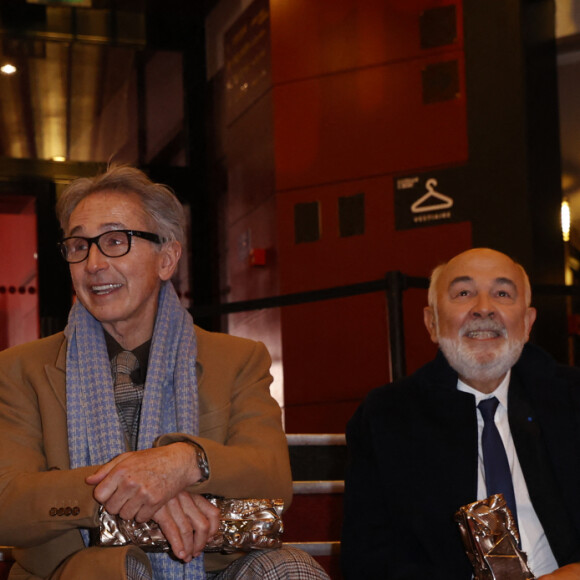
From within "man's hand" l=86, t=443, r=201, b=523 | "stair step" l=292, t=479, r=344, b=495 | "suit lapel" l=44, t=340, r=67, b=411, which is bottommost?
"stair step" l=292, t=479, r=344, b=495

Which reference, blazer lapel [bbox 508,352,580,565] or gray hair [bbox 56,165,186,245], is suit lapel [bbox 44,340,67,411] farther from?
blazer lapel [bbox 508,352,580,565]

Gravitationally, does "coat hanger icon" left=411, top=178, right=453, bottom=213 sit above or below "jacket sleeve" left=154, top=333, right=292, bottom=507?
above

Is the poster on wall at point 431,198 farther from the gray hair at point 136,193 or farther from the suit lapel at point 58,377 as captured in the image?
the suit lapel at point 58,377

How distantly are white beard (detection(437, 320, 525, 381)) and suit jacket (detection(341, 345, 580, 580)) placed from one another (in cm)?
5

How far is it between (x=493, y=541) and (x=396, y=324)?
84.1 inches

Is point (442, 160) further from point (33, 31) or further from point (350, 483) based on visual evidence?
point (350, 483)

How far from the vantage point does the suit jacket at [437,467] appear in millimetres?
2160

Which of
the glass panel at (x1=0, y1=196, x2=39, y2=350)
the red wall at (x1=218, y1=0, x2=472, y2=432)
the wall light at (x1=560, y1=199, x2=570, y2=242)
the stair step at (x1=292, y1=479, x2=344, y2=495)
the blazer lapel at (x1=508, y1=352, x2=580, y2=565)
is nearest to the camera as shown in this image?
the blazer lapel at (x1=508, y1=352, x2=580, y2=565)

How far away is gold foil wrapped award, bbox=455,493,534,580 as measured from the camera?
1840 mm

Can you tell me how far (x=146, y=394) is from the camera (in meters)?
2.11

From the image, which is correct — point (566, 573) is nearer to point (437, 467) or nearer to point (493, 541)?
point (493, 541)

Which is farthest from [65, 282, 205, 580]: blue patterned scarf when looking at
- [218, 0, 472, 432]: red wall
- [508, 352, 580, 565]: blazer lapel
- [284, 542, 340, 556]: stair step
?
[218, 0, 472, 432]: red wall

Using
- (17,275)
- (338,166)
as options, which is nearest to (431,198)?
(338,166)

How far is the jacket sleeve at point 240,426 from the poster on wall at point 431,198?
3.42 metres
